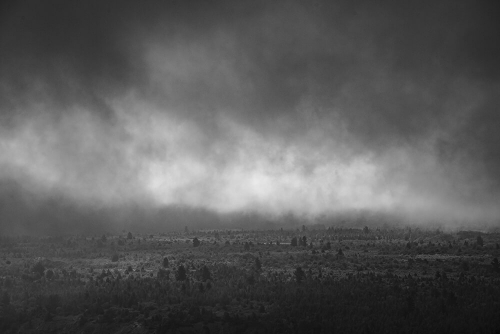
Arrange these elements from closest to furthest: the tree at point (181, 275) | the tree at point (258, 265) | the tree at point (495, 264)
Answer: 1. the tree at point (495, 264)
2. the tree at point (181, 275)
3. the tree at point (258, 265)

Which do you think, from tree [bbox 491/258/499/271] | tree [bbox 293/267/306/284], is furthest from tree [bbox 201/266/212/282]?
tree [bbox 491/258/499/271]

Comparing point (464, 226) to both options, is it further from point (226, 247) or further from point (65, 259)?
point (65, 259)

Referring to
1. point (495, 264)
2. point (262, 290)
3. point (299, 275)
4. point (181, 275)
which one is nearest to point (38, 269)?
point (181, 275)

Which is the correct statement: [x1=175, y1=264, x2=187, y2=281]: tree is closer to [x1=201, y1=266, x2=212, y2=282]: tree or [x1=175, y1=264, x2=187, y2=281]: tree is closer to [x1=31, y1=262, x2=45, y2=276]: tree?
[x1=201, y1=266, x2=212, y2=282]: tree

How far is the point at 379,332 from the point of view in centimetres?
6825

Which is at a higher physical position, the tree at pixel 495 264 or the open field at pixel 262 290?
the tree at pixel 495 264

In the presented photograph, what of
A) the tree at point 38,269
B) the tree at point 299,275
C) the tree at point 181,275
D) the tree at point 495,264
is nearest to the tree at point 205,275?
the tree at point 181,275

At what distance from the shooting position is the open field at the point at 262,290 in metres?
72.6

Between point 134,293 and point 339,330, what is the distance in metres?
34.8

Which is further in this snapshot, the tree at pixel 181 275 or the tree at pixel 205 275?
the tree at pixel 181 275

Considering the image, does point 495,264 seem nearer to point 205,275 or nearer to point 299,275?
point 299,275

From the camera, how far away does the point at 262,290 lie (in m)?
84.1

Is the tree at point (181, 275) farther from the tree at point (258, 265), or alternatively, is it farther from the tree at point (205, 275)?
the tree at point (258, 265)

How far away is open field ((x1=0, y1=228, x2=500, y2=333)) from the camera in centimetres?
7262
